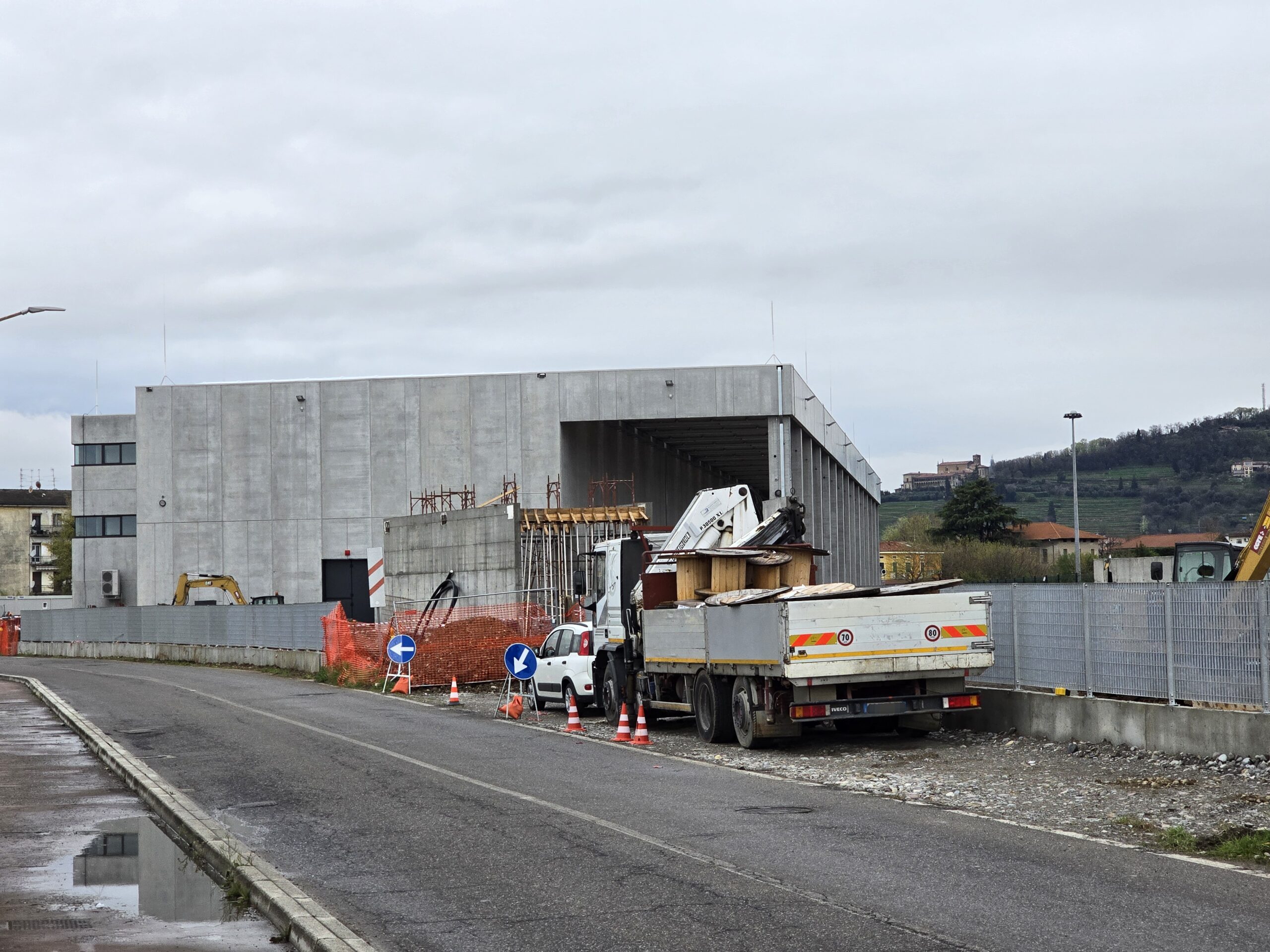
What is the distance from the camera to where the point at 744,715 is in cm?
1819

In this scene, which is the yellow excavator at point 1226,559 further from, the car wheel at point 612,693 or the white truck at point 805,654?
the car wheel at point 612,693

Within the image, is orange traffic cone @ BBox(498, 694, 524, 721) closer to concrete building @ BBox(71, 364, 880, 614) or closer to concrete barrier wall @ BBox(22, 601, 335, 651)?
concrete barrier wall @ BBox(22, 601, 335, 651)

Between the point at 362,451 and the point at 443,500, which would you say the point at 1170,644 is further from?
the point at 362,451

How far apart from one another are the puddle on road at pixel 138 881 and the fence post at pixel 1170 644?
1015 cm

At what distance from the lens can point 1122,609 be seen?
640 inches

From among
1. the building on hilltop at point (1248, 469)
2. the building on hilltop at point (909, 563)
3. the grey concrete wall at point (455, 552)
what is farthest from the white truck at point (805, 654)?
the building on hilltop at point (1248, 469)

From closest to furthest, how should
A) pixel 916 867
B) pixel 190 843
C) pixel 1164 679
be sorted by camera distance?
pixel 916 867 < pixel 190 843 < pixel 1164 679

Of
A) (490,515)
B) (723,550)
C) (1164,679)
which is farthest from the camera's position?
(490,515)

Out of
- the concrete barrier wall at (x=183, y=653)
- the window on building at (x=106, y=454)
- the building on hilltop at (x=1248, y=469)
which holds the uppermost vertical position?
the building on hilltop at (x=1248, y=469)

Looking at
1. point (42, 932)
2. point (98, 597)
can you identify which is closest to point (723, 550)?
point (42, 932)

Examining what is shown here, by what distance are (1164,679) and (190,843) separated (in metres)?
10.2

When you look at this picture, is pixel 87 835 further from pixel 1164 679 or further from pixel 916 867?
pixel 1164 679

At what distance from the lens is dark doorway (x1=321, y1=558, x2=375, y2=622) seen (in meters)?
60.5

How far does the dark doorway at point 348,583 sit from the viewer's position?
60.5m
